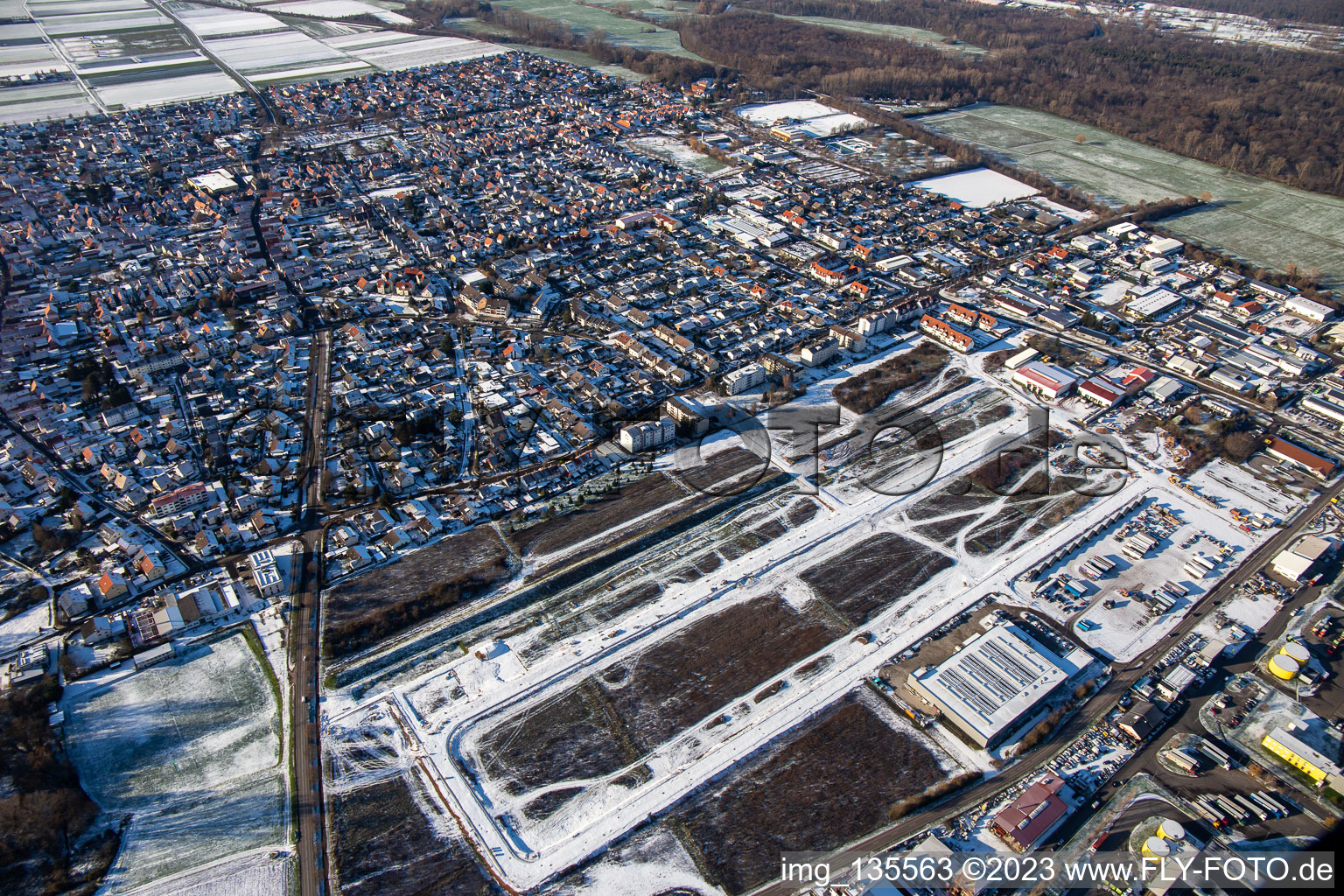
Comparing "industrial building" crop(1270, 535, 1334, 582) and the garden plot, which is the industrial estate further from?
"industrial building" crop(1270, 535, 1334, 582)

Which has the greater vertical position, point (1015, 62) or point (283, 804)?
point (1015, 62)

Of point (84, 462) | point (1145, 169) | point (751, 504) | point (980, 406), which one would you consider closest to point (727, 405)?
point (751, 504)

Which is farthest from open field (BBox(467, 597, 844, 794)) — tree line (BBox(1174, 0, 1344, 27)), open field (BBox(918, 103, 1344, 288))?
tree line (BBox(1174, 0, 1344, 27))

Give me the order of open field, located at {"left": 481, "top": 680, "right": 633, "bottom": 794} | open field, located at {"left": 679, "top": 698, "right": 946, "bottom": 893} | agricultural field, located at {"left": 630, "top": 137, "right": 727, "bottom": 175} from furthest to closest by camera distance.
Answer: agricultural field, located at {"left": 630, "top": 137, "right": 727, "bottom": 175} → open field, located at {"left": 481, "top": 680, "right": 633, "bottom": 794} → open field, located at {"left": 679, "top": 698, "right": 946, "bottom": 893}

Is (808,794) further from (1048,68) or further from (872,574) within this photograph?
(1048,68)

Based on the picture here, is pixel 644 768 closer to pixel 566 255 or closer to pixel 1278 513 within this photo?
pixel 1278 513
